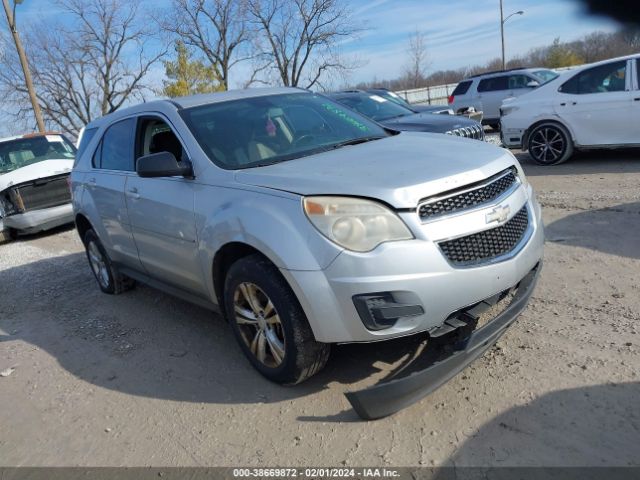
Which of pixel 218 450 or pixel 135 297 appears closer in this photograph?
pixel 218 450

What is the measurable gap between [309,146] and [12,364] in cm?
300

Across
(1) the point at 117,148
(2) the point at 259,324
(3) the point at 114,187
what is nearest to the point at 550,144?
(1) the point at 117,148

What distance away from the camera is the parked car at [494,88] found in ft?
50.0

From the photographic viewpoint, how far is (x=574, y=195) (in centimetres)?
675

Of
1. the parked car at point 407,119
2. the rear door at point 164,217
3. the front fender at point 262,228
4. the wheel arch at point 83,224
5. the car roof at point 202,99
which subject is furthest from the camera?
the parked car at point 407,119

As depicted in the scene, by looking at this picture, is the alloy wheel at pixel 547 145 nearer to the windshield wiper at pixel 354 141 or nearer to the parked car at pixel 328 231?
the parked car at pixel 328 231

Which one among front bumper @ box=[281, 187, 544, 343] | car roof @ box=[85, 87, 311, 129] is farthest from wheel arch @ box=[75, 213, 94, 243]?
front bumper @ box=[281, 187, 544, 343]

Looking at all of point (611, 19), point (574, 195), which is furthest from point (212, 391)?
point (574, 195)

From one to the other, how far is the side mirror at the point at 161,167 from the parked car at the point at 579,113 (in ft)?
23.1

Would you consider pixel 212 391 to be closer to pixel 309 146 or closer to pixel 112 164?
pixel 309 146

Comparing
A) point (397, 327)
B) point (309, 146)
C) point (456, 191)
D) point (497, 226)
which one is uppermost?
point (309, 146)

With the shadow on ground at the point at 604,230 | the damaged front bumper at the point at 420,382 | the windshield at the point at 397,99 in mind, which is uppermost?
the windshield at the point at 397,99

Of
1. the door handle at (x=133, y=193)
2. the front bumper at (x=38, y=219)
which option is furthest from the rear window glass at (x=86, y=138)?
the front bumper at (x=38, y=219)

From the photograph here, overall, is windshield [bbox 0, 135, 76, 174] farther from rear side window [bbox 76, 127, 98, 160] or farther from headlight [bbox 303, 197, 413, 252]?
headlight [bbox 303, 197, 413, 252]
